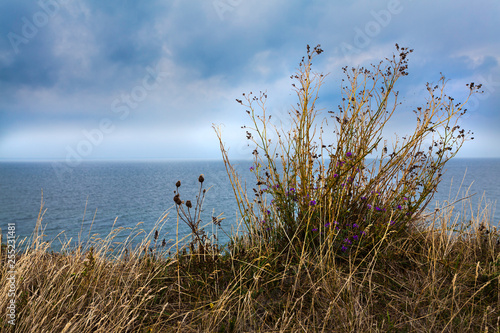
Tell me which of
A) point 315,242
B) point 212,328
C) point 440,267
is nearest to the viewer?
point 212,328

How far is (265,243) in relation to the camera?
10.7ft

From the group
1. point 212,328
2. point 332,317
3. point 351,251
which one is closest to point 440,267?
point 351,251

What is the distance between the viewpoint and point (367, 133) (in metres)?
3.33

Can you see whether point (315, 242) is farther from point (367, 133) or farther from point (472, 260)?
point (472, 260)

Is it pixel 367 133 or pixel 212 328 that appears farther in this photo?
pixel 367 133

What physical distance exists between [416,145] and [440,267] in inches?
52.0

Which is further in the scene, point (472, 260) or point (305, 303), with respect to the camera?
point (472, 260)

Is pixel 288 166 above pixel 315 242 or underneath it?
above

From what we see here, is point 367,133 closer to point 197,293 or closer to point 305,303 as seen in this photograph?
point 305,303

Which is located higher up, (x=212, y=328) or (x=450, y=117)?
(x=450, y=117)

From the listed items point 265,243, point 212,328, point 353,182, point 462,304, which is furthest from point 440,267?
point 212,328

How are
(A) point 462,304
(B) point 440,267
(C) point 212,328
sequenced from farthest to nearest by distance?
1. (B) point 440,267
2. (A) point 462,304
3. (C) point 212,328

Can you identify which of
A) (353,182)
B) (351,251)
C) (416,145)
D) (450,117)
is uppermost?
(450,117)

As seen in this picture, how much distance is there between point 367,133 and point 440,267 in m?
1.54
